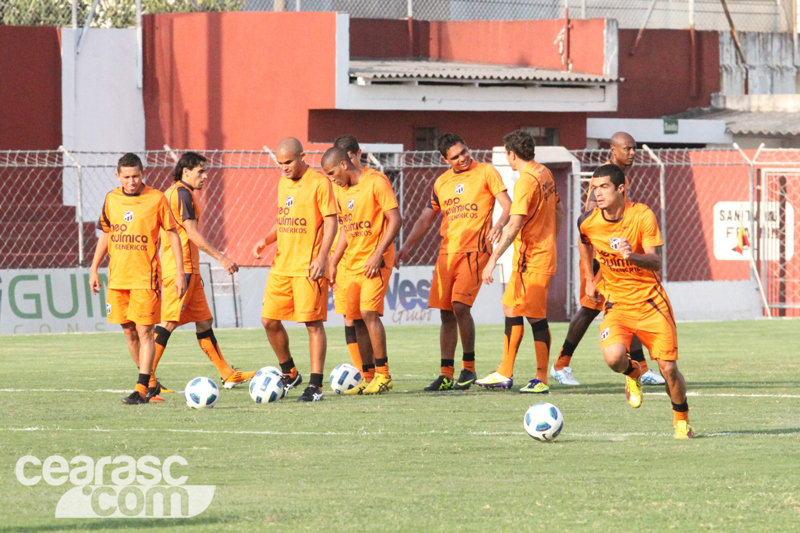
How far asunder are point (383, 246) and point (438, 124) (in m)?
15.2

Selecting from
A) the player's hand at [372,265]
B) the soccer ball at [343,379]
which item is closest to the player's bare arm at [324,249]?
the player's hand at [372,265]

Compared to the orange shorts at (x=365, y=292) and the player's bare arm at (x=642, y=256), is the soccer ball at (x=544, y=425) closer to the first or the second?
the player's bare arm at (x=642, y=256)

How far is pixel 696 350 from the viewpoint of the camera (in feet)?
50.2

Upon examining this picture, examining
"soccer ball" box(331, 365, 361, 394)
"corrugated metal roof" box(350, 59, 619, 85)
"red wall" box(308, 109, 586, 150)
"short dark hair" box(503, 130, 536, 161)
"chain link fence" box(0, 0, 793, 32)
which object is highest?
"chain link fence" box(0, 0, 793, 32)

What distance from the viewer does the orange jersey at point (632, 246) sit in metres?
8.39

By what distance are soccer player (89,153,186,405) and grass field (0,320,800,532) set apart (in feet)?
2.48

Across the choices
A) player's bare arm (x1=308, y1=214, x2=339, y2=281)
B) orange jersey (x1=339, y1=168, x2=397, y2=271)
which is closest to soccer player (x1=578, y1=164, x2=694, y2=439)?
player's bare arm (x1=308, y1=214, x2=339, y2=281)

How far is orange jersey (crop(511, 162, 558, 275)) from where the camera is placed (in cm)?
1095

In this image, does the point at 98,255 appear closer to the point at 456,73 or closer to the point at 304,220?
the point at 304,220

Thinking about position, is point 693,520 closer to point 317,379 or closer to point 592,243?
point 592,243

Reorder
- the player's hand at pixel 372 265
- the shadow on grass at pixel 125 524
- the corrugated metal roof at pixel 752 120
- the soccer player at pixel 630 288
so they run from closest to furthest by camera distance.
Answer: the shadow on grass at pixel 125 524, the soccer player at pixel 630 288, the player's hand at pixel 372 265, the corrugated metal roof at pixel 752 120

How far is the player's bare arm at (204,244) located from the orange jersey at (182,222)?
0.16 ft

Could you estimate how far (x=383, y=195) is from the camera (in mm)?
10969

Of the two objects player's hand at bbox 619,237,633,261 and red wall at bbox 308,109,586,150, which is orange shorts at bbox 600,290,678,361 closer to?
player's hand at bbox 619,237,633,261
